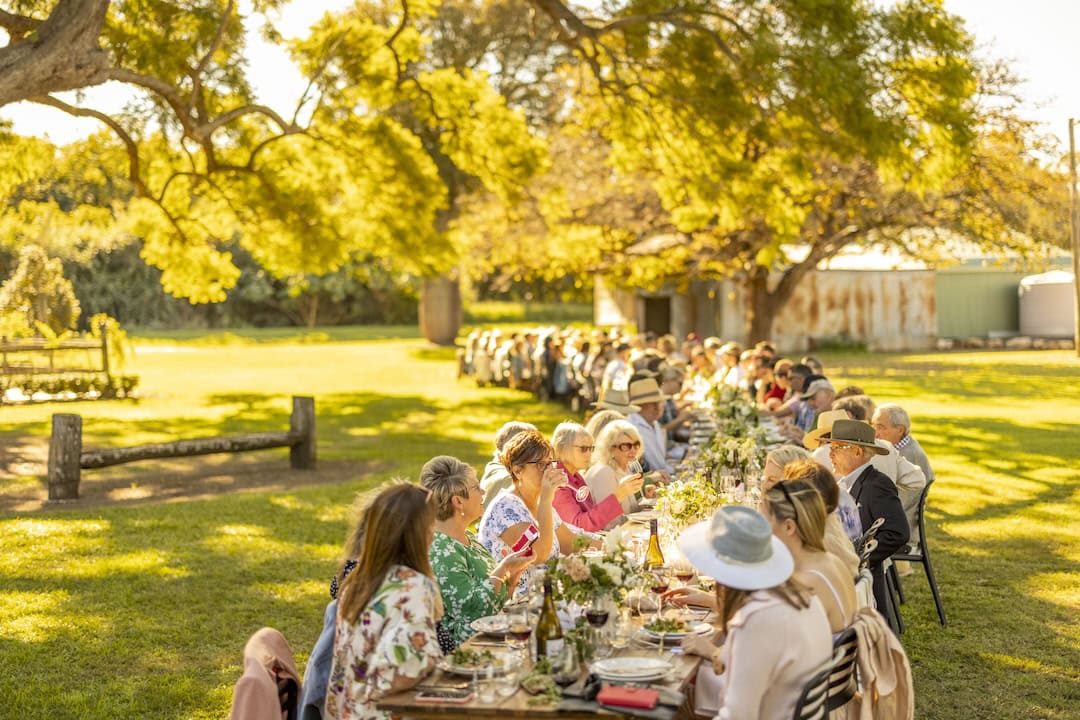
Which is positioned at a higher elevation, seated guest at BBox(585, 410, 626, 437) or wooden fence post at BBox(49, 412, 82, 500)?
seated guest at BBox(585, 410, 626, 437)

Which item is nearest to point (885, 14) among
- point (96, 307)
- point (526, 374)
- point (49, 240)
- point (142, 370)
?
point (526, 374)

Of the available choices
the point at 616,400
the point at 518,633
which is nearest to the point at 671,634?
the point at 518,633

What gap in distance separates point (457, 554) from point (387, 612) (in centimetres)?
105

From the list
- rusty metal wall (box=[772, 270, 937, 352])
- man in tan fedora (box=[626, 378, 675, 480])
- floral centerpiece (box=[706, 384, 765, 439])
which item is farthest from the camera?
rusty metal wall (box=[772, 270, 937, 352])

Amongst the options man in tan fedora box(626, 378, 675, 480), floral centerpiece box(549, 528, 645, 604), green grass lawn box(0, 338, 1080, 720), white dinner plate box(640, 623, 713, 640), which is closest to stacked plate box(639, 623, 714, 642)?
white dinner plate box(640, 623, 713, 640)

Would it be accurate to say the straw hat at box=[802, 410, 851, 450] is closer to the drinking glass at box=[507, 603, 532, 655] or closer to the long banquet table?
the drinking glass at box=[507, 603, 532, 655]

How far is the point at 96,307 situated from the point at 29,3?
45289 mm

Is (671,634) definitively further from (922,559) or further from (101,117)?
(101,117)

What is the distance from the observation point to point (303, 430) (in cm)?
1595

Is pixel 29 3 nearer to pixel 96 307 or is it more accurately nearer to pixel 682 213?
pixel 682 213

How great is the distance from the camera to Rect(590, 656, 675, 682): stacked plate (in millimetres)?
4113

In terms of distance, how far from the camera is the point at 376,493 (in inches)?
170

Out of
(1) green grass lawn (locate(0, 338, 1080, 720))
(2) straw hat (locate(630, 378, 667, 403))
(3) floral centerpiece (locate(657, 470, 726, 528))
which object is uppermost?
(2) straw hat (locate(630, 378, 667, 403))

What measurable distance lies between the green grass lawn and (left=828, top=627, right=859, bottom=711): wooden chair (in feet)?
7.01
